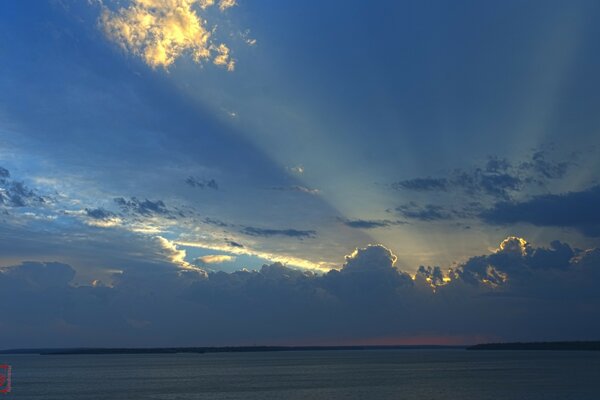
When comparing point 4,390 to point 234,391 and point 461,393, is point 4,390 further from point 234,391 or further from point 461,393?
point 461,393

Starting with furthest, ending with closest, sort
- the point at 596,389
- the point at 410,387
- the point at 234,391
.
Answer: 1. the point at 410,387
2. the point at 234,391
3. the point at 596,389

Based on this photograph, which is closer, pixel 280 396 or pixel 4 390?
pixel 280 396

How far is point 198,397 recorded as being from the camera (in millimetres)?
104938

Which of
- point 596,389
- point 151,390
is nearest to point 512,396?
point 596,389

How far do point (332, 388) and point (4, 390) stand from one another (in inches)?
2803

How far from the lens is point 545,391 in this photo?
107250mm

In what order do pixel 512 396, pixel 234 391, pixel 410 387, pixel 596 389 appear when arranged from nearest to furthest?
1. pixel 512 396
2. pixel 596 389
3. pixel 234 391
4. pixel 410 387

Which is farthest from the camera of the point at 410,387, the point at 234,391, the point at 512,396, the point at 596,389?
the point at 410,387

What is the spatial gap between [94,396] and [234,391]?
2737cm

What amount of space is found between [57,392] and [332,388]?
58861 millimetres

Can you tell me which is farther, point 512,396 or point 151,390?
point 151,390

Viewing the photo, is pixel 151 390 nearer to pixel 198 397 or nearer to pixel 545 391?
pixel 198 397

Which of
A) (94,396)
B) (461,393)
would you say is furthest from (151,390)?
(461,393)

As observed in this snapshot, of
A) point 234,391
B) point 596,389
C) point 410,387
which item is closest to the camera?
point 596,389
